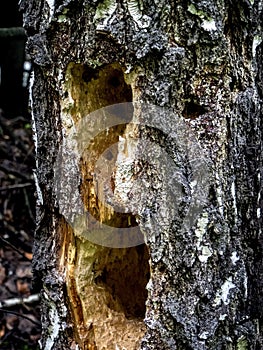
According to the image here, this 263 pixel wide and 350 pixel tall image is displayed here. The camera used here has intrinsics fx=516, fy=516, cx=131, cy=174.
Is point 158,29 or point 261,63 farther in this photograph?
point 261,63

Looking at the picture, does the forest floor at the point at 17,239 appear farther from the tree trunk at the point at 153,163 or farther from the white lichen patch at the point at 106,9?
the white lichen patch at the point at 106,9

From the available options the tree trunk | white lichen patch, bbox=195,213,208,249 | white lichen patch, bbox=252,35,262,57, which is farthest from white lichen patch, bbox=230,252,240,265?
white lichen patch, bbox=252,35,262,57

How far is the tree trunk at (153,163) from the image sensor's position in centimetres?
117

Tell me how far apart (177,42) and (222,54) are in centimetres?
11

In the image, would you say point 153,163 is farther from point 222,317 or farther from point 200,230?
point 222,317

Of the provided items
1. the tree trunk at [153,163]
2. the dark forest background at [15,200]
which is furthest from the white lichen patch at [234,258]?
the dark forest background at [15,200]

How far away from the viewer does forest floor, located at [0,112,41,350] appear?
2410 millimetres

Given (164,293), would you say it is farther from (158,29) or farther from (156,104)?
(158,29)

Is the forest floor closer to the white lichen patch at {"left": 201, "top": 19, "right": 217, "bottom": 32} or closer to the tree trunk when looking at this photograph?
the tree trunk

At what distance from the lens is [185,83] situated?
1176 mm

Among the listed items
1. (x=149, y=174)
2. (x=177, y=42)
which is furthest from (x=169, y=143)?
(x=177, y=42)

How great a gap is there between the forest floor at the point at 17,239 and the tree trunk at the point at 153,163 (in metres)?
0.86

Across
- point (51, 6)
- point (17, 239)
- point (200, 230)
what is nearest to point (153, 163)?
point (200, 230)

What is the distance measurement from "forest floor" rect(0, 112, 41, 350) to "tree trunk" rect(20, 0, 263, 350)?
859 mm
